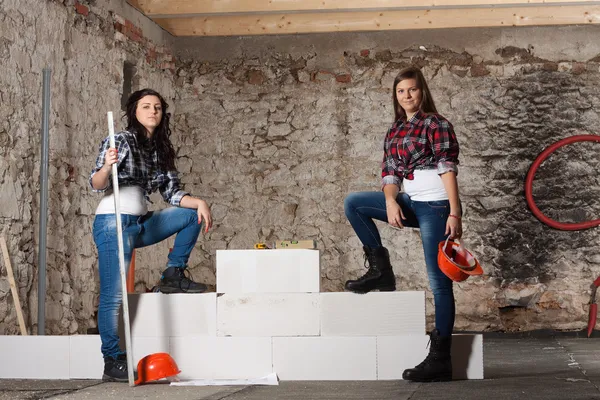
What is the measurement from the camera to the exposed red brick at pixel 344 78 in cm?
696

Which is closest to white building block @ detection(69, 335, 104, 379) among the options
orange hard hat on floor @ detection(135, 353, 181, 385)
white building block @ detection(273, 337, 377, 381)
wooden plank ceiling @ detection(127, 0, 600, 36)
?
orange hard hat on floor @ detection(135, 353, 181, 385)

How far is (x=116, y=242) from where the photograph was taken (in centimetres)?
373

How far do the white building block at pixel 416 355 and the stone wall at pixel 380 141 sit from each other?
9.59ft

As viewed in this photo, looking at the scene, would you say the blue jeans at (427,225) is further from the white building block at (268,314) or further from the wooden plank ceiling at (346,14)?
the wooden plank ceiling at (346,14)

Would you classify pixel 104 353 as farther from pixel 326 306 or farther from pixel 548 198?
pixel 548 198

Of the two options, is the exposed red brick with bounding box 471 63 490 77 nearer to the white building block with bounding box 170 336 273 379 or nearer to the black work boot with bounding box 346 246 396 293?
the black work boot with bounding box 346 246 396 293

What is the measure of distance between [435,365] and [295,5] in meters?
3.28

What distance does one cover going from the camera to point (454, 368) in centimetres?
388

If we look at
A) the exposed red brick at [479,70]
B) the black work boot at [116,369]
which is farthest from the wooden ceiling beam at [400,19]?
the black work boot at [116,369]

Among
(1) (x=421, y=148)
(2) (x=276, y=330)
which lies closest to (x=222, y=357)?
(2) (x=276, y=330)

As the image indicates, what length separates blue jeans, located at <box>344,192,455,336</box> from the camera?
366 centimetres

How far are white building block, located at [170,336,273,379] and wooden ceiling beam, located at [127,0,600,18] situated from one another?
9.76ft

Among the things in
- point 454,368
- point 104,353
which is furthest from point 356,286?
point 104,353

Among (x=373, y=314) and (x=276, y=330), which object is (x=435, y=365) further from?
(x=276, y=330)
